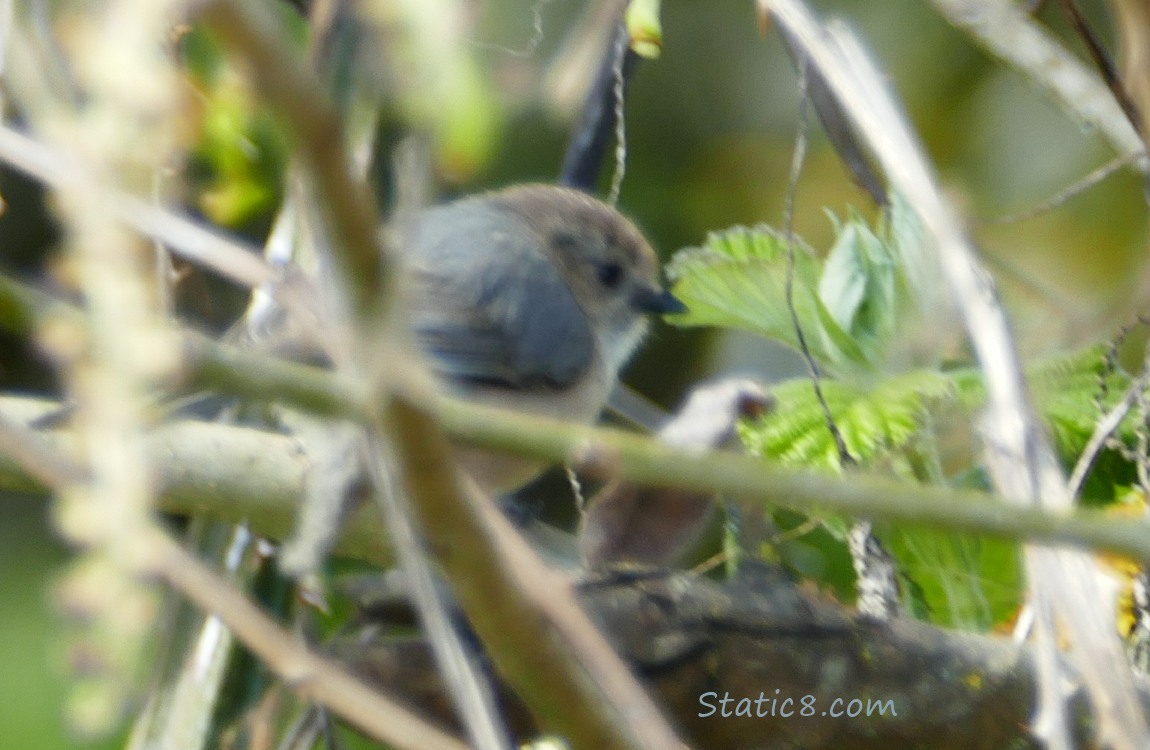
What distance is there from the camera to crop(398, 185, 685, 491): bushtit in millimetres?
2258

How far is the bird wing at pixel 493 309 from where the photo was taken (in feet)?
7.33

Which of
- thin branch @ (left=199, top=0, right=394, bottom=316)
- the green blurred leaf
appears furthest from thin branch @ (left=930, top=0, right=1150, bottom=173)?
thin branch @ (left=199, top=0, right=394, bottom=316)

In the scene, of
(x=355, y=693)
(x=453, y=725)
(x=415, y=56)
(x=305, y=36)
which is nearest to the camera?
(x=415, y=56)

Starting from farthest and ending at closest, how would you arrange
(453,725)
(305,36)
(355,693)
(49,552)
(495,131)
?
(49,552) < (305,36) < (453,725) < (355,693) < (495,131)

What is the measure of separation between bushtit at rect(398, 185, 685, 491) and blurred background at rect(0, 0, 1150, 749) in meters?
0.56

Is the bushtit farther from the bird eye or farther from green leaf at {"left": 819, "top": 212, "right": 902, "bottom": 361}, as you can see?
green leaf at {"left": 819, "top": 212, "right": 902, "bottom": 361}

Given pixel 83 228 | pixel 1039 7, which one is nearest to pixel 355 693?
pixel 83 228

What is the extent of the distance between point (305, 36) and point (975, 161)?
2217 millimetres

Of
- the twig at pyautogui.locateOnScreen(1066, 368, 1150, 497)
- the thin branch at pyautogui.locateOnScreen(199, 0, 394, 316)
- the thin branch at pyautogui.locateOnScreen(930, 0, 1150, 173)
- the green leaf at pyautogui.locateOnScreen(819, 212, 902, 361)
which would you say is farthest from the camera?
the thin branch at pyautogui.locateOnScreen(930, 0, 1150, 173)

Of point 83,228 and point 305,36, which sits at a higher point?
point 83,228

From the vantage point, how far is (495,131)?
688mm

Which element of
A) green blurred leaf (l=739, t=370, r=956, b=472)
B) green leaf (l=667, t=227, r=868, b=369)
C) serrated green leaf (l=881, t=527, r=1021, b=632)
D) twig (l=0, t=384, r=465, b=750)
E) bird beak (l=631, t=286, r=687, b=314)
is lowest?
serrated green leaf (l=881, t=527, r=1021, b=632)

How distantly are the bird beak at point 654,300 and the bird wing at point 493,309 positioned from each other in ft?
0.53

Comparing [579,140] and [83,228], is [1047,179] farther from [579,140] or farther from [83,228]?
[83,228]
